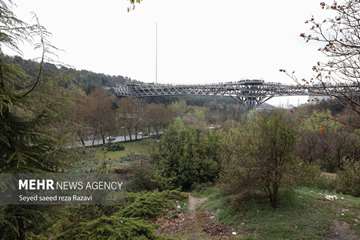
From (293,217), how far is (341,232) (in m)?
1.25

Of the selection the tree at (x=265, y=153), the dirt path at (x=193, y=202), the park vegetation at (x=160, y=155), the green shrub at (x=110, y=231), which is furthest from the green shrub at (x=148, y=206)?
the green shrub at (x=110, y=231)

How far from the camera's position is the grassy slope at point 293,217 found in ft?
24.4

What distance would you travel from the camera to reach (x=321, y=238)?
23.0ft

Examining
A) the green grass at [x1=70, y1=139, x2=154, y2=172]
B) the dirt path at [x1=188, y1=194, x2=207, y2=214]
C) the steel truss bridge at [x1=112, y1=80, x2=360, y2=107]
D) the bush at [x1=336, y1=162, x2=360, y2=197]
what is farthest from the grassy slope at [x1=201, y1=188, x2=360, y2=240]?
the steel truss bridge at [x1=112, y1=80, x2=360, y2=107]

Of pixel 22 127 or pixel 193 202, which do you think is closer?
pixel 22 127

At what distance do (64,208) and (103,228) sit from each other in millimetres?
926

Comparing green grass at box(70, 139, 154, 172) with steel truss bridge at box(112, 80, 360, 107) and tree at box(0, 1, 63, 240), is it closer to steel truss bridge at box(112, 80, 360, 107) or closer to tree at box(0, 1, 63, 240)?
tree at box(0, 1, 63, 240)

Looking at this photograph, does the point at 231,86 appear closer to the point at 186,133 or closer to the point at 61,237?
the point at 186,133

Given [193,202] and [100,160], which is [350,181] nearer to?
[193,202]

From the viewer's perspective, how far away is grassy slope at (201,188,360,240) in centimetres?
744

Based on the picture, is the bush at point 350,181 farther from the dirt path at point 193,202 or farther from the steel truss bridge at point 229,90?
the dirt path at point 193,202

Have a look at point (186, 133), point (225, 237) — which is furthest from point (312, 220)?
point (186, 133)


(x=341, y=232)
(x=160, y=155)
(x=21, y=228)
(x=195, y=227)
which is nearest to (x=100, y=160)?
(x=160, y=155)

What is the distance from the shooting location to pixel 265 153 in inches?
336
